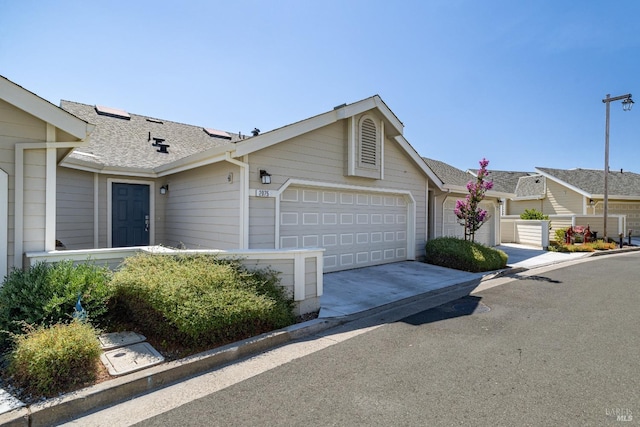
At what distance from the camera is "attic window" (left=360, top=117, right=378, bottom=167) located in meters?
9.41

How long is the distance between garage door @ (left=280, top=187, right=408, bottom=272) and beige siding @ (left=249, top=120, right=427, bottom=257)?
1.28 feet

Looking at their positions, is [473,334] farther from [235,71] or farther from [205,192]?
[235,71]

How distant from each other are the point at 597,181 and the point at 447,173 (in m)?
16.8

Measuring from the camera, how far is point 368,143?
379 inches

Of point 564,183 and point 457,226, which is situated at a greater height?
point 564,183

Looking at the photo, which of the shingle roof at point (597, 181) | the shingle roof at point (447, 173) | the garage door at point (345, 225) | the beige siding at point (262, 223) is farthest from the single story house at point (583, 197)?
the beige siding at point (262, 223)

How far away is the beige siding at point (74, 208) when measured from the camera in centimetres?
856

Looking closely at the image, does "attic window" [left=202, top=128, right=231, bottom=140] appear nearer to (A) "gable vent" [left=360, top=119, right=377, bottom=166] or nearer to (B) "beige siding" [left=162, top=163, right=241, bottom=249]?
(B) "beige siding" [left=162, top=163, right=241, bottom=249]

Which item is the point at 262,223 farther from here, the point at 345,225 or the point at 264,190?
the point at 345,225

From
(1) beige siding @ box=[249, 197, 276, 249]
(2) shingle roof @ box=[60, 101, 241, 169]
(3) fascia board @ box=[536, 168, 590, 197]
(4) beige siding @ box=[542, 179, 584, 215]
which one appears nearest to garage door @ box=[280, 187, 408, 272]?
(1) beige siding @ box=[249, 197, 276, 249]

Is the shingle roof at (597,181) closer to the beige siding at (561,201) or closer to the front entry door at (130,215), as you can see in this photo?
the beige siding at (561,201)

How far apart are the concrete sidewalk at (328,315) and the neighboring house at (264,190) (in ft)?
4.00

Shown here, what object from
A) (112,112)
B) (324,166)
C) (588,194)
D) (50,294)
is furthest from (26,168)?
(588,194)

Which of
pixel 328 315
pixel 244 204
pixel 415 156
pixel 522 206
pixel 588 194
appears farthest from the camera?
pixel 522 206
